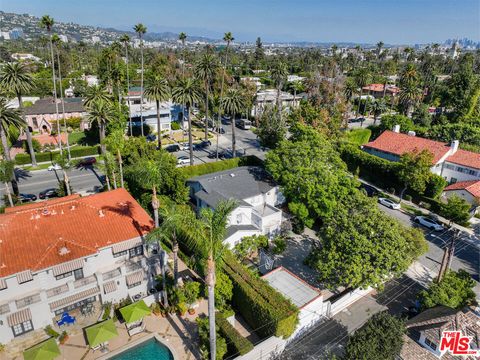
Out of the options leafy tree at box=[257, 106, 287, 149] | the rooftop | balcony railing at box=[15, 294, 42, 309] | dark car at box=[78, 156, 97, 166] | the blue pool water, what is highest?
leafy tree at box=[257, 106, 287, 149]

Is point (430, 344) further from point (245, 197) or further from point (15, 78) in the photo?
point (15, 78)

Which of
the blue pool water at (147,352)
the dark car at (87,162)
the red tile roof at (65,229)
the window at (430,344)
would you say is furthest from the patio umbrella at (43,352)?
the dark car at (87,162)

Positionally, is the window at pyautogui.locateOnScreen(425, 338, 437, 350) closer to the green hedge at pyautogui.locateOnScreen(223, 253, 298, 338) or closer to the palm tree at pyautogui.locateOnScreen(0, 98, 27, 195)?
the green hedge at pyautogui.locateOnScreen(223, 253, 298, 338)

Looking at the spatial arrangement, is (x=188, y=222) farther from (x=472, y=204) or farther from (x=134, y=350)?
(x=472, y=204)

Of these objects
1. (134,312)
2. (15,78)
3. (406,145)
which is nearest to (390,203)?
(406,145)

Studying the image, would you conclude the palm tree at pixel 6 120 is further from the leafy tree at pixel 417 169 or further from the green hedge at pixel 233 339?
the leafy tree at pixel 417 169

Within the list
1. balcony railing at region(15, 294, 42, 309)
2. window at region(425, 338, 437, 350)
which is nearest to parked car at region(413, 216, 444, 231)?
window at region(425, 338, 437, 350)
